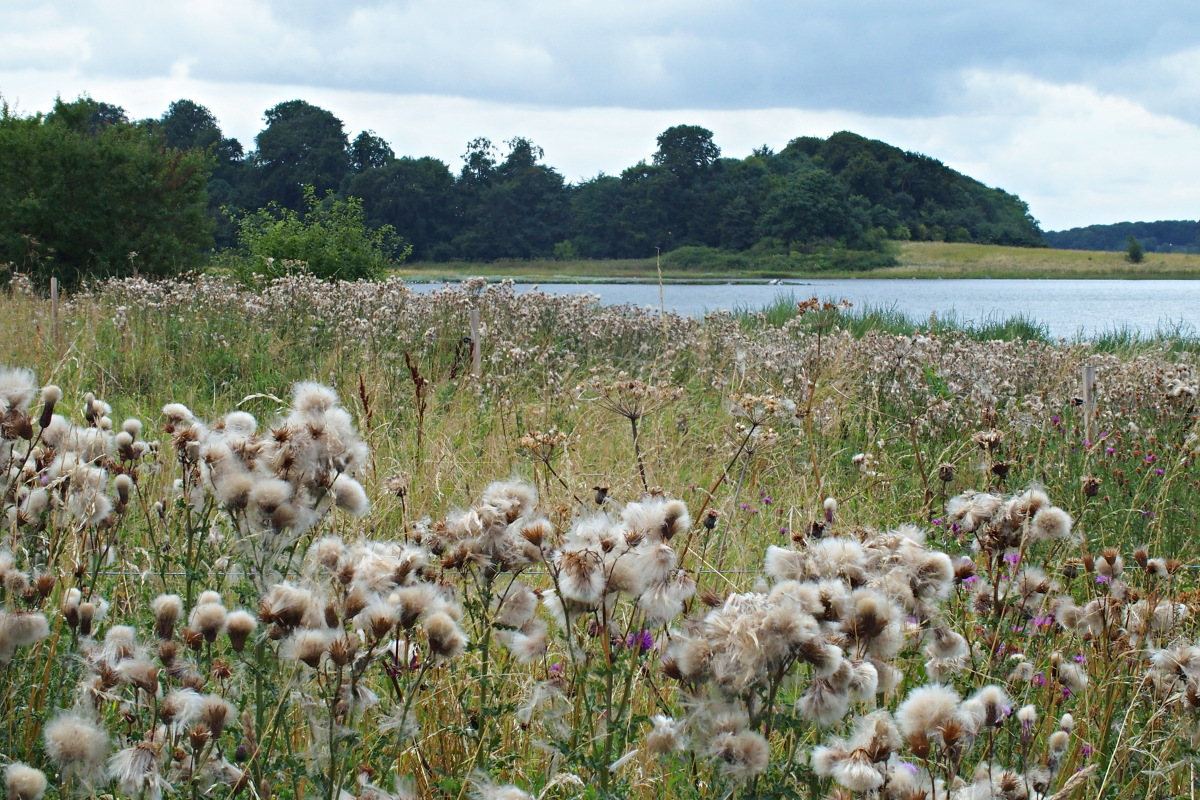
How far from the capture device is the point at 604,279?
2158 inches

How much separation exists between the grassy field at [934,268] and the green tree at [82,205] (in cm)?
3389

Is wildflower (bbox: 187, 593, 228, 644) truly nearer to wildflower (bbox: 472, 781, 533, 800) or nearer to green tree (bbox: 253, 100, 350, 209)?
wildflower (bbox: 472, 781, 533, 800)

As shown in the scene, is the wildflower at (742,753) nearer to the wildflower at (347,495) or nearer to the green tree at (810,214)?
the wildflower at (347,495)

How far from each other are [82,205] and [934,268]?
175 ft

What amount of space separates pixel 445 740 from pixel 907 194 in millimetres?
77441

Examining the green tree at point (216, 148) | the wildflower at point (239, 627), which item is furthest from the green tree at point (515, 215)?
the wildflower at point (239, 627)

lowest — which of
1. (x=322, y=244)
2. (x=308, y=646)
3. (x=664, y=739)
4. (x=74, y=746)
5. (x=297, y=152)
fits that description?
(x=664, y=739)

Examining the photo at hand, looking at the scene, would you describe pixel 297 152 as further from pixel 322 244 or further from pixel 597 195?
pixel 322 244

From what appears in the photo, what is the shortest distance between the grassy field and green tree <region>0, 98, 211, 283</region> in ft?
111

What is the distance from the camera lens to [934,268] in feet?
201

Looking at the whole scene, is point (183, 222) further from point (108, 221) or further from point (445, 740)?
point (445, 740)

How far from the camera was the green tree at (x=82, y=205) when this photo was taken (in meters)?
16.7

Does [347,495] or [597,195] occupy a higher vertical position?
[597,195]

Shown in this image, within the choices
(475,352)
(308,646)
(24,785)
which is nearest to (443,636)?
(308,646)
